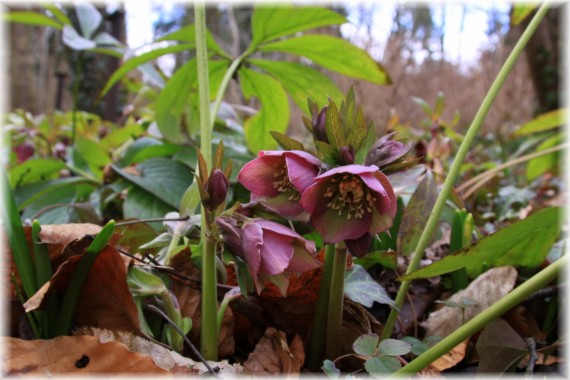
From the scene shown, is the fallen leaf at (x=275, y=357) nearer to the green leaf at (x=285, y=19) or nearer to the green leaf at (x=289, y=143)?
the green leaf at (x=289, y=143)

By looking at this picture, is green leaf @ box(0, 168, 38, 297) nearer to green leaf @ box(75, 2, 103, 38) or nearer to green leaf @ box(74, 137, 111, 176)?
green leaf @ box(74, 137, 111, 176)

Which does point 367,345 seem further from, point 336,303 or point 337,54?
point 337,54

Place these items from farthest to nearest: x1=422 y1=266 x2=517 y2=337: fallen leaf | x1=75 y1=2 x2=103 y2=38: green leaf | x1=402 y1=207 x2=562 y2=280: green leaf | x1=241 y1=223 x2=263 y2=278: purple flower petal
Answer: x1=75 y1=2 x2=103 y2=38: green leaf → x1=422 y1=266 x2=517 y2=337: fallen leaf → x1=402 y1=207 x2=562 y2=280: green leaf → x1=241 y1=223 x2=263 y2=278: purple flower petal

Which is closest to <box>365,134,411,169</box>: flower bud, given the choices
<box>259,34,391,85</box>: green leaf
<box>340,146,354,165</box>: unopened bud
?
<box>340,146,354,165</box>: unopened bud

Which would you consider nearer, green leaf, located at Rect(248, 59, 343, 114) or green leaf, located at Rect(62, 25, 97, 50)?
green leaf, located at Rect(248, 59, 343, 114)

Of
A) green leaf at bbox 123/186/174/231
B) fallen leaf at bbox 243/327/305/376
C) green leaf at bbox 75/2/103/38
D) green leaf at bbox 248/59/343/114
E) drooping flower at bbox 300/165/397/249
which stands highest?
green leaf at bbox 75/2/103/38

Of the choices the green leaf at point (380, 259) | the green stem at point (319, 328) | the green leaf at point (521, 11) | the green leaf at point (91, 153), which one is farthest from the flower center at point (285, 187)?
the green leaf at point (91, 153)
